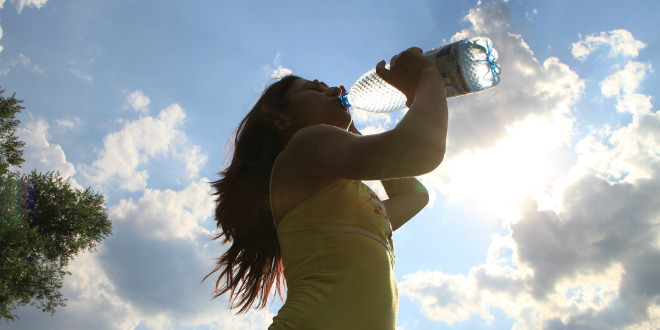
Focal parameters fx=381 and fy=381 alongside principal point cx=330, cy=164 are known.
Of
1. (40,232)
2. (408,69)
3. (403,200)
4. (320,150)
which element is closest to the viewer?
(320,150)

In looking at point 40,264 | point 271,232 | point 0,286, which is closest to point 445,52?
point 271,232

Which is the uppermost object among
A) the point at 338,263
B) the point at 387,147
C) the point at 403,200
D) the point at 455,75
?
the point at 455,75

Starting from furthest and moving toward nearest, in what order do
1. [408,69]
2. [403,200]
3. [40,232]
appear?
[40,232], [403,200], [408,69]

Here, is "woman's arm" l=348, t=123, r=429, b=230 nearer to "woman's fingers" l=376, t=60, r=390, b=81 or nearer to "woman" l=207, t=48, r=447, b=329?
"woman" l=207, t=48, r=447, b=329

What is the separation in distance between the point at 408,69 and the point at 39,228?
59.7 ft

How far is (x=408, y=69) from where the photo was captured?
1.72 meters

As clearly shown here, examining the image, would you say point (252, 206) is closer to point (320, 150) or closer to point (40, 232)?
point (320, 150)

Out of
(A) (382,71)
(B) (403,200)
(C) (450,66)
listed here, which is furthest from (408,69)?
(B) (403,200)

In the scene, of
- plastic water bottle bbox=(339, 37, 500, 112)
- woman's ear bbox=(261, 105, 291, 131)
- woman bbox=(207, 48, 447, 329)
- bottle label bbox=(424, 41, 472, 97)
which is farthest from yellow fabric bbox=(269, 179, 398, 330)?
bottle label bbox=(424, 41, 472, 97)

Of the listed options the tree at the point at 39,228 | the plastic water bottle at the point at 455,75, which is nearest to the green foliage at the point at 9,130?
the tree at the point at 39,228

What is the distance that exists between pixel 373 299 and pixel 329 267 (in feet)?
0.60

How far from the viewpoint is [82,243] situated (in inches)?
629

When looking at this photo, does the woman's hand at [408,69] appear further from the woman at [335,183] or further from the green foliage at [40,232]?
the green foliage at [40,232]

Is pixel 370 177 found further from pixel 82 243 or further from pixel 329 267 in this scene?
pixel 82 243
